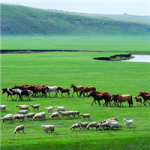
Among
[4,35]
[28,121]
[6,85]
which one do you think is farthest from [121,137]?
[4,35]

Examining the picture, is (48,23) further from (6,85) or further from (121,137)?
(121,137)

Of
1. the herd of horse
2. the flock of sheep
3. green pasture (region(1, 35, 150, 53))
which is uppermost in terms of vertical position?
green pasture (region(1, 35, 150, 53))

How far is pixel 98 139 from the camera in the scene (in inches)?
614

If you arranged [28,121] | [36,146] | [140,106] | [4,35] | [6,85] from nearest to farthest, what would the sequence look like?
1. [36,146]
2. [28,121]
3. [140,106]
4. [6,85]
5. [4,35]

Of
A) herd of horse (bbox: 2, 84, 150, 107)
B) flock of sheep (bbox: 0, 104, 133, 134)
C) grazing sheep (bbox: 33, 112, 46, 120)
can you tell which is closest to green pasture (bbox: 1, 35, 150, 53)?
herd of horse (bbox: 2, 84, 150, 107)

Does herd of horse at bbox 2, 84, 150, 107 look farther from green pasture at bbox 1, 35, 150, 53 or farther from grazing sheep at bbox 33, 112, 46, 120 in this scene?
green pasture at bbox 1, 35, 150, 53

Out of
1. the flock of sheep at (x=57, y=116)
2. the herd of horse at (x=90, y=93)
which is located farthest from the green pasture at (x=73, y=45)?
the flock of sheep at (x=57, y=116)

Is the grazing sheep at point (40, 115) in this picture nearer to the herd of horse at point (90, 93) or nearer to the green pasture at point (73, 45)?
the herd of horse at point (90, 93)

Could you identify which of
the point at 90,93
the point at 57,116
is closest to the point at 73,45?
the point at 90,93

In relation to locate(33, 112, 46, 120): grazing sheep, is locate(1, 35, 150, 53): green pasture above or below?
above

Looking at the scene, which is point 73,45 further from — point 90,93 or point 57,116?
point 57,116

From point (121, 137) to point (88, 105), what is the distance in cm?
805

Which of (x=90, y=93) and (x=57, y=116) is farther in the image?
(x=90, y=93)

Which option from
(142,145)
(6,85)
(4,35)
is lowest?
(142,145)
